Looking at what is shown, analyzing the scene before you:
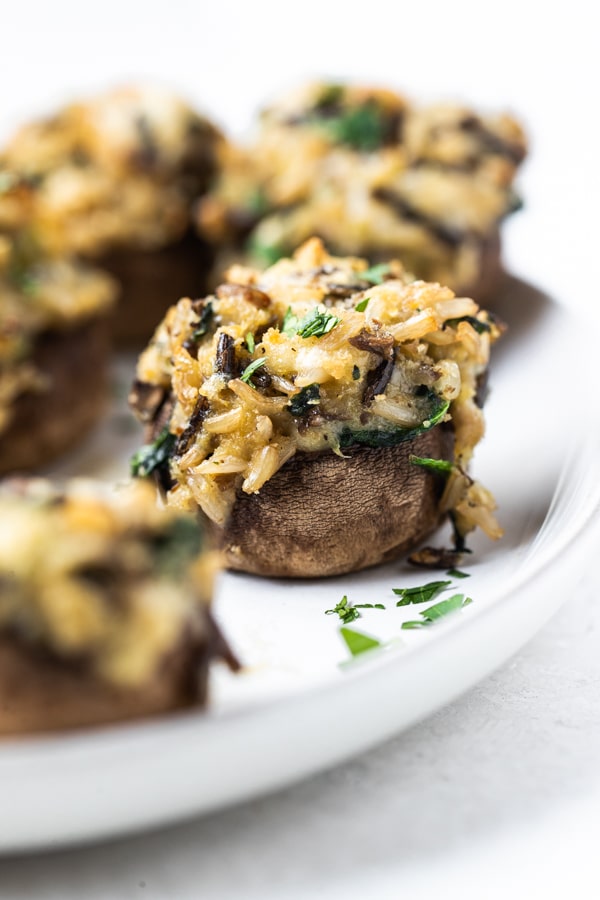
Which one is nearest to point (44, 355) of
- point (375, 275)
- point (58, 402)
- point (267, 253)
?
point (58, 402)

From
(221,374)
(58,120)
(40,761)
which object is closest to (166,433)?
(221,374)

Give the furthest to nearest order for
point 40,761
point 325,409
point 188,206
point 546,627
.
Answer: point 188,206 < point 546,627 < point 325,409 < point 40,761

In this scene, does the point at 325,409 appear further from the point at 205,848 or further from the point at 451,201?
the point at 451,201

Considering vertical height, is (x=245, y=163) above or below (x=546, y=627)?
above

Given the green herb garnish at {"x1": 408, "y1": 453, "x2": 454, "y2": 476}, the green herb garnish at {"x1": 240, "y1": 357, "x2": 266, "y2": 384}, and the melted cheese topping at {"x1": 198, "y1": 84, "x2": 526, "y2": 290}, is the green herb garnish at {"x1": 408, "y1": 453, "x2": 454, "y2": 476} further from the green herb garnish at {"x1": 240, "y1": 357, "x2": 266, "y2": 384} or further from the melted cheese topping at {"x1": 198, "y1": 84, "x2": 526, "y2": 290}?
the melted cheese topping at {"x1": 198, "y1": 84, "x2": 526, "y2": 290}

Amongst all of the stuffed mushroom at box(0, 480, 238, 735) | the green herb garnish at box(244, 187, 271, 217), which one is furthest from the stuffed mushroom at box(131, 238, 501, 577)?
the green herb garnish at box(244, 187, 271, 217)

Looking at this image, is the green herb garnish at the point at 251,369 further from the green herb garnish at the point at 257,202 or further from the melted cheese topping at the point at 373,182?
the green herb garnish at the point at 257,202
